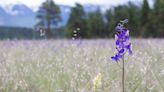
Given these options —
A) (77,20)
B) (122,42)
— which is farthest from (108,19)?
(122,42)

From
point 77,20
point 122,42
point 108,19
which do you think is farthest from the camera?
point 108,19

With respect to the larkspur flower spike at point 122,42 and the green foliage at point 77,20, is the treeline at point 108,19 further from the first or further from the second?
the larkspur flower spike at point 122,42

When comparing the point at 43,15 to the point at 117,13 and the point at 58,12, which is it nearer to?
the point at 58,12

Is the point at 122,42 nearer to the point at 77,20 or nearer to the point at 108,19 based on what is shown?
the point at 77,20

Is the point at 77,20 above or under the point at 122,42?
under

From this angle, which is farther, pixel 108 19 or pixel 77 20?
pixel 108 19

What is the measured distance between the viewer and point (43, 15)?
51844 millimetres

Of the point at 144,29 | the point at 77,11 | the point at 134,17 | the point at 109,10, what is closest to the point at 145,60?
the point at 144,29

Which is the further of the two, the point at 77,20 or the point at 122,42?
the point at 77,20

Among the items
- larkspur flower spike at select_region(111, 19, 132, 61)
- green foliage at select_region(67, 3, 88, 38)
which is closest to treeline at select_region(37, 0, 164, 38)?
green foliage at select_region(67, 3, 88, 38)

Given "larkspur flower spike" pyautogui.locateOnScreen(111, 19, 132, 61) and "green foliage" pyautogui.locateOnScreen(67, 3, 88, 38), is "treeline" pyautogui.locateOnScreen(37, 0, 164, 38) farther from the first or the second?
"larkspur flower spike" pyautogui.locateOnScreen(111, 19, 132, 61)

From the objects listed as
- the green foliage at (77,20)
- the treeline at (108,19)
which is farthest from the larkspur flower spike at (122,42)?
the green foliage at (77,20)

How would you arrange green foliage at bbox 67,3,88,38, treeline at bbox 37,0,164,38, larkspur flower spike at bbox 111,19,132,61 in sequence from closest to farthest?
1. larkspur flower spike at bbox 111,19,132,61
2. treeline at bbox 37,0,164,38
3. green foliage at bbox 67,3,88,38

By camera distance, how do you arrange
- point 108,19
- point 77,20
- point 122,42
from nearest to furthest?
1. point 122,42
2. point 77,20
3. point 108,19
